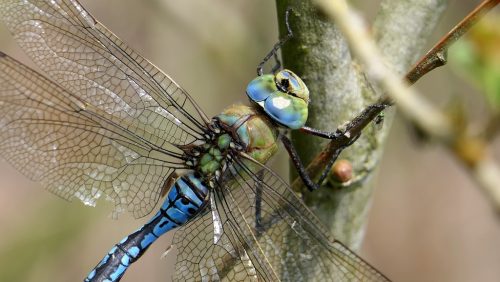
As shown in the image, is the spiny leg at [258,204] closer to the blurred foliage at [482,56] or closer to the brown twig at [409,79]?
the brown twig at [409,79]

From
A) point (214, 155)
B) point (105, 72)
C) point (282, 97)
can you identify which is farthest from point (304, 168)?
point (105, 72)

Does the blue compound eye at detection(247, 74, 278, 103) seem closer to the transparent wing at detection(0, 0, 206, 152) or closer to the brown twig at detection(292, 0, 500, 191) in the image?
the transparent wing at detection(0, 0, 206, 152)

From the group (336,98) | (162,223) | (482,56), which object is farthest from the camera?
(162,223)

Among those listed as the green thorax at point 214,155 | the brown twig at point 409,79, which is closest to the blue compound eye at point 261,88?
the green thorax at point 214,155

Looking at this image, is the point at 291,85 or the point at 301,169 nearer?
the point at 301,169

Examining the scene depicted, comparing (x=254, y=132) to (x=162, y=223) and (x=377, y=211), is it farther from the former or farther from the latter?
(x=377, y=211)

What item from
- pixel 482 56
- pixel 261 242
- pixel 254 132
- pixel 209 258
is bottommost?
pixel 209 258

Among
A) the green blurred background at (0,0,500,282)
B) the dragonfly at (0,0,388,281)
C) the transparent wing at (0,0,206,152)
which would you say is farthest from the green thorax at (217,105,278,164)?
the green blurred background at (0,0,500,282)
